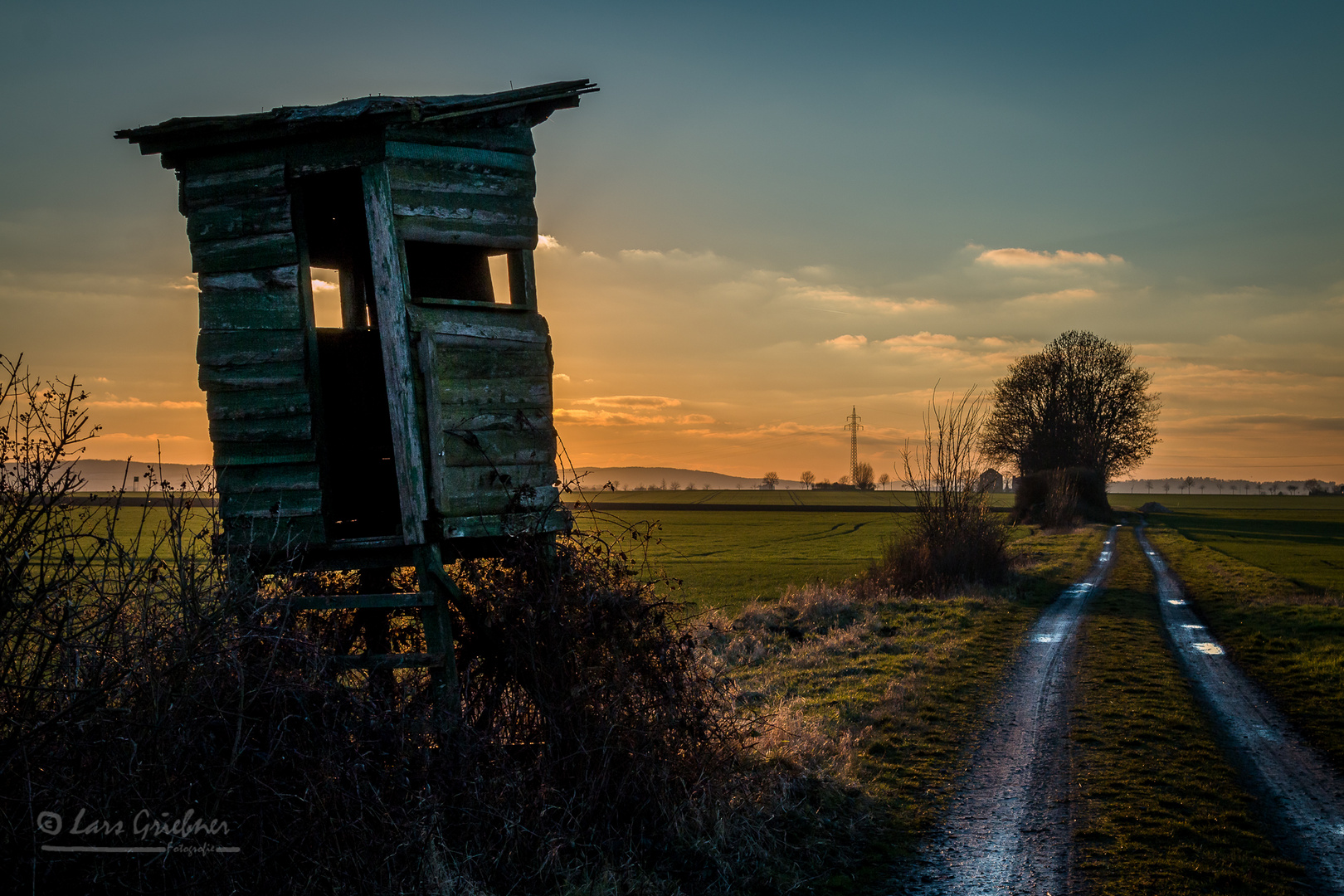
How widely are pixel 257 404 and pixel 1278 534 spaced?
5942 cm

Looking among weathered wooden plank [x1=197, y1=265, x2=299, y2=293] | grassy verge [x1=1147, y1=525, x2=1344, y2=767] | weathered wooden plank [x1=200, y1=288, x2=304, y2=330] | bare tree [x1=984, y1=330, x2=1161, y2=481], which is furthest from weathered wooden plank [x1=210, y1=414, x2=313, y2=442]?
bare tree [x1=984, y1=330, x2=1161, y2=481]

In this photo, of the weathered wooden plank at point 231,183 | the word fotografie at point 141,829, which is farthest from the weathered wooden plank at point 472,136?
the word fotografie at point 141,829

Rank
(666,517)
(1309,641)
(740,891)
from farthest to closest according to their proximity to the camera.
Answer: (666,517), (1309,641), (740,891)

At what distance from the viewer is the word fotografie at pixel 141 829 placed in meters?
4.10

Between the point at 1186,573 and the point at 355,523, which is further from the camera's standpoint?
the point at 1186,573

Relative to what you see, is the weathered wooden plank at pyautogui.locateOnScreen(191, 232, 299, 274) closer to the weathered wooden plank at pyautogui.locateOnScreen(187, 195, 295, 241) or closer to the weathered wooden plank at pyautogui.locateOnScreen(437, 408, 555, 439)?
the weathered wooden plank at pyautogui.locateOnScreen(187, 195, 295, 241)

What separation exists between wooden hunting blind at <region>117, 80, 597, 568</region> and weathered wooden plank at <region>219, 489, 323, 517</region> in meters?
0.01

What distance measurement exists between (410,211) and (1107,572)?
2611 centimetres

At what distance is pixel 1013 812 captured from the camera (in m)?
6.83

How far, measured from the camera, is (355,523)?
9.24 metres

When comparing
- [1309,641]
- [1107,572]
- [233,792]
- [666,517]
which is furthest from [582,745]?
[666,517]

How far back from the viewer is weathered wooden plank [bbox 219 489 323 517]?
6.82 meters

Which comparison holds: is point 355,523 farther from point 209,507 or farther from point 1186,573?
point 1186,573

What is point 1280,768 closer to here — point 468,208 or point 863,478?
point 468,208
